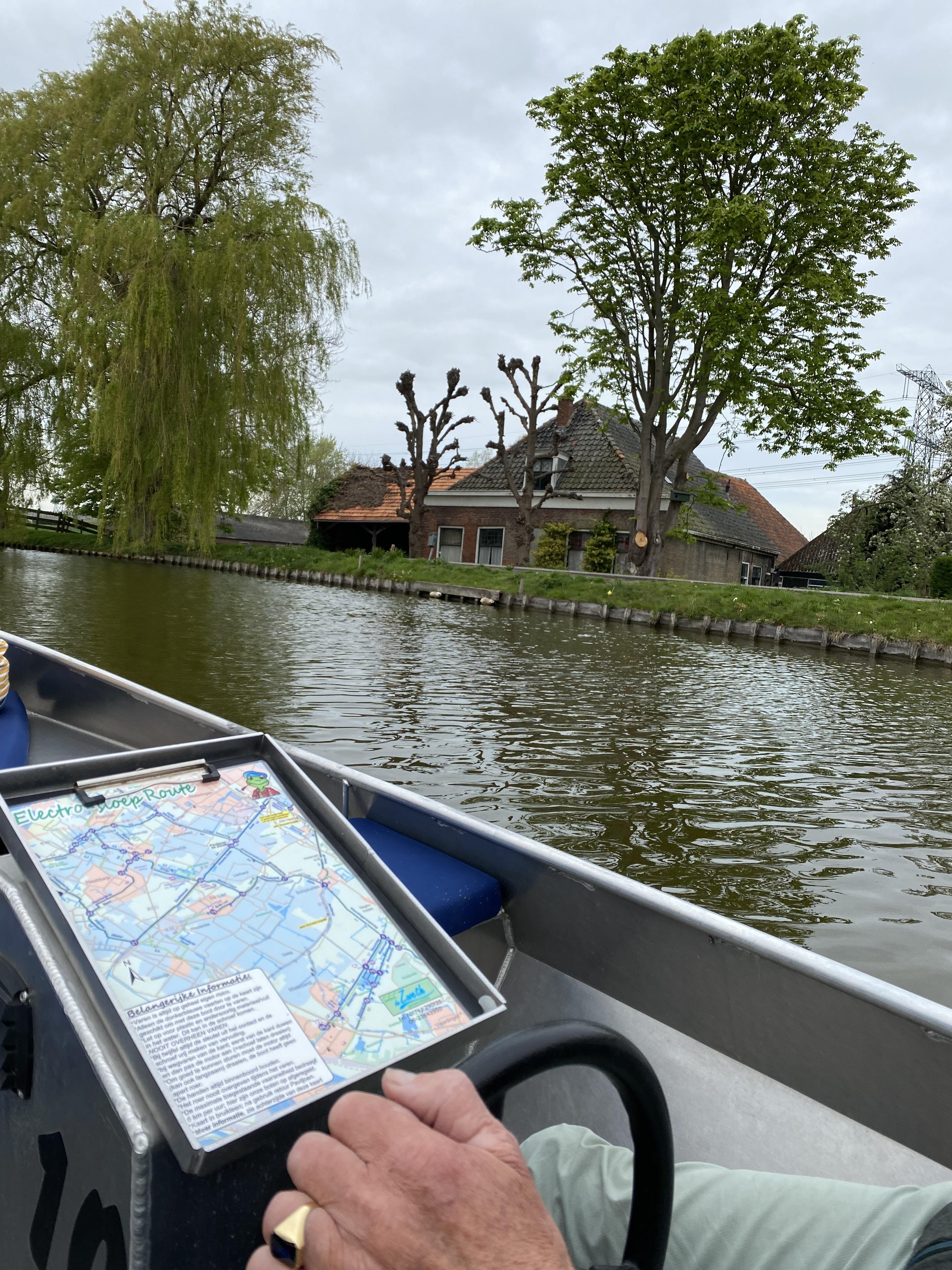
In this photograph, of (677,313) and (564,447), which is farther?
(564,447)

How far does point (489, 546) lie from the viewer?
31406mm

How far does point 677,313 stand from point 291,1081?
825 inches

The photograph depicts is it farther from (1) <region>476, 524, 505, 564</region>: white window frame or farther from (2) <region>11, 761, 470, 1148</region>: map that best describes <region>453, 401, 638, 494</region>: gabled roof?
(2) <region>11, 761, 470, 1148</region>: map

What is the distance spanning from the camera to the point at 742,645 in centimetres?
1590

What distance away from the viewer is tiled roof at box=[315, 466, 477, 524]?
114 ft

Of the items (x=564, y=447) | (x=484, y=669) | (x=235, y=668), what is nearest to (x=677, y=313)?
(x=564, y=447)

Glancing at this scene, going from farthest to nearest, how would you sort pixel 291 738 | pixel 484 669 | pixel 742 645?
pixel 742 645 < pixel 484 669 < pixel 291 738

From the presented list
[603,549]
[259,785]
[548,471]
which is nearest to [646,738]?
[259,785]

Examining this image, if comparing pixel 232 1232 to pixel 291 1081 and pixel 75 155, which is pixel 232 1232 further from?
pixel 75 155

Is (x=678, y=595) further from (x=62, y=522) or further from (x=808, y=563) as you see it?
(x=62, y=522)

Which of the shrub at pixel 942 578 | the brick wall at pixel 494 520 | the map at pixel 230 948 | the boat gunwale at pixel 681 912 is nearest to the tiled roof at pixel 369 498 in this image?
the brick wall at pixel 494 520

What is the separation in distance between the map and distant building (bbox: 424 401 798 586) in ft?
82.1

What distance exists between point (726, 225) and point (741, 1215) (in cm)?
2020

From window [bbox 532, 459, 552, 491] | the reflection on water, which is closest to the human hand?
the reflection on water
